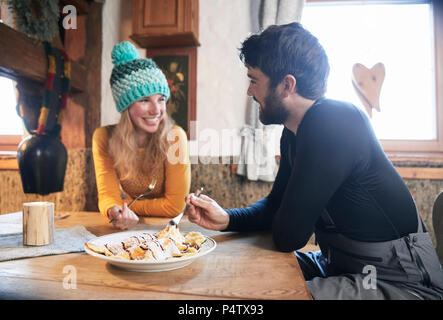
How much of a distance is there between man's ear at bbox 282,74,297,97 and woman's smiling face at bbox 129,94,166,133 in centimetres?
87

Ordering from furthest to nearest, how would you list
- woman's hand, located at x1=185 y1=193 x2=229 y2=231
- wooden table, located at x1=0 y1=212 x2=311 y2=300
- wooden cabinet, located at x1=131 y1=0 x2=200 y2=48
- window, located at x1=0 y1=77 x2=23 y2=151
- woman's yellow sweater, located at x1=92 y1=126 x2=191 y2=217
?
window, located at x1=0 y1=77 x2=23 y2=151
wooden cabinet, located at x1=131 y1=0 x2=200 y2=48
woman's yellow sweater, located at x1=92 y1=126 x2=191 y2=217
woman's hand, located at x1=185 y1=193 x2=229 y2=231
wooden table, located at x1=0 y1=212 x2=311 y2=300

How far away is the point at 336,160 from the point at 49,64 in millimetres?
1929

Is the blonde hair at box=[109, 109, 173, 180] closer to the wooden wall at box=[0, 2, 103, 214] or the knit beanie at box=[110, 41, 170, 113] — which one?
the knit beanie at box=[110, 41, 170, 113]

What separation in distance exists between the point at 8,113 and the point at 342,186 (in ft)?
9.61

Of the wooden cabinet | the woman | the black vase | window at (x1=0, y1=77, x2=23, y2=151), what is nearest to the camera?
the woman

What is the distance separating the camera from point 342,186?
0.86 meters

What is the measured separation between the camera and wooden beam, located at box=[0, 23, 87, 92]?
163 cm

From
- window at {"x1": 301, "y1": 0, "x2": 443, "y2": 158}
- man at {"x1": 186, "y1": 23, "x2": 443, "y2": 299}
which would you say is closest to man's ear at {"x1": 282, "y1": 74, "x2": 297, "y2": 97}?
man at {"x1": 186, "y1": 23, "x2": 443, "y2": 299}

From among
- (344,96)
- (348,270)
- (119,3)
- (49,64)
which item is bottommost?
(348,270)

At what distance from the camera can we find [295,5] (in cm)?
202
